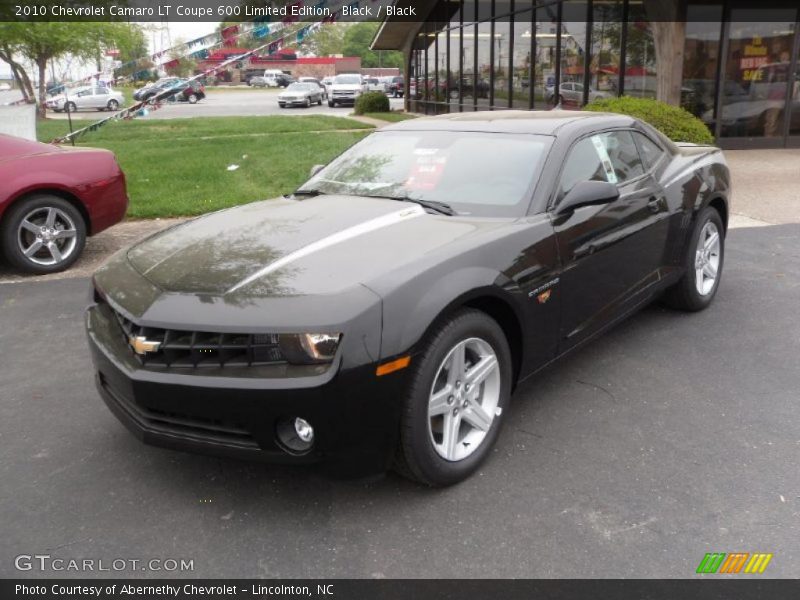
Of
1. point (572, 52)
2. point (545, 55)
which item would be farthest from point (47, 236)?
point (545, 55)

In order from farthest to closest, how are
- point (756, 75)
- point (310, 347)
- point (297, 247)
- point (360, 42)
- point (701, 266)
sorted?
point (360, 42)
point (756, 75)
point (701, 266)
point (297, 247)
point (310, 347)

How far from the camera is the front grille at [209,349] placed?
2607mm

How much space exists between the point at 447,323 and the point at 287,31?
13.4 metres

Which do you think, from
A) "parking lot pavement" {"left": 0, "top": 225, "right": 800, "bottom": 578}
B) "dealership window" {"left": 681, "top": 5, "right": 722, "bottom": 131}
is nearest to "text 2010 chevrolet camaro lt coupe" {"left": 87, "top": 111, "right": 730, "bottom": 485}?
"parking lot pavement" {"left": 0, "top": 225, "right": 800, "bottom": 578}

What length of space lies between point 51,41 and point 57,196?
2525 centimetres

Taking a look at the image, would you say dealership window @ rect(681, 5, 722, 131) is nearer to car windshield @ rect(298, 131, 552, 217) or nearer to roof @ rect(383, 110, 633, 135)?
roof @ rect(383, 110, 633, 135)

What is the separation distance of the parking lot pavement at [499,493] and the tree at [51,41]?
26.6 metres

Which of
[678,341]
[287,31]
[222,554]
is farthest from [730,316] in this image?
[287,31]

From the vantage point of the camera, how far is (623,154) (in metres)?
4.39

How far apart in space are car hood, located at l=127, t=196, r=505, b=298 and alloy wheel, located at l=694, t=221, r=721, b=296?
2.32 meters

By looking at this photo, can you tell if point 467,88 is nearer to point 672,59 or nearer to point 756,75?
point 756,75

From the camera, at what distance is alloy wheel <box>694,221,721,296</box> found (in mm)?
5027

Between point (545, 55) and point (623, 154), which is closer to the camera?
point (623, 154)

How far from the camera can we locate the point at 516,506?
287cm
